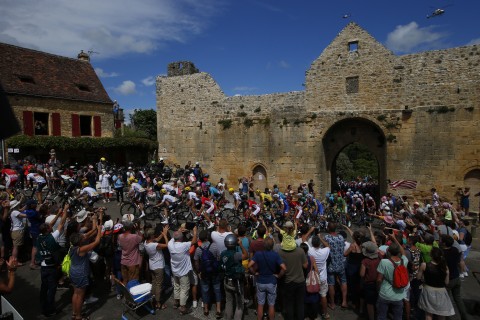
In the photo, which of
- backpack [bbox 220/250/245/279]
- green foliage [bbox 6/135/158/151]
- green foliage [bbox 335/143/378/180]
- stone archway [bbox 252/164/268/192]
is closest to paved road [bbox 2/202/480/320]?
backpack [bbox 220/250/245/279]

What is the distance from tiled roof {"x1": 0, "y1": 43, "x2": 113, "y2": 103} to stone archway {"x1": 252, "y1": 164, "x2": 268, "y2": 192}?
42.1ft

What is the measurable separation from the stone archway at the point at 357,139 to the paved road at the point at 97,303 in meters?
9.29

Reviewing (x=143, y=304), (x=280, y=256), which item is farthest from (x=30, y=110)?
(x=280, y=256)

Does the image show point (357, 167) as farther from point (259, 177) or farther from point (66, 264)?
point (66, 264)

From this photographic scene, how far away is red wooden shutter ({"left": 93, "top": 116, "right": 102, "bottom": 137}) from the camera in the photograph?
74.5 feet

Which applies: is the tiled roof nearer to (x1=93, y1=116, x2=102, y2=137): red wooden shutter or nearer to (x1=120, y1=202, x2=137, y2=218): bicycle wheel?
(x1=93, y1=116, x2=102, y2=137): red wooden shutter

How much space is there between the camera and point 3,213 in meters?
7.28

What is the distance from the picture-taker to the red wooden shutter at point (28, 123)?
1912 cm

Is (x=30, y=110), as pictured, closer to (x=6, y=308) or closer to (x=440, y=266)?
(x=6, y=308)

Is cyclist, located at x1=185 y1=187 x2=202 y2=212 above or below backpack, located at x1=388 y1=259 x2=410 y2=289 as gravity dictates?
above

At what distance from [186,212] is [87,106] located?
1512 centimetres

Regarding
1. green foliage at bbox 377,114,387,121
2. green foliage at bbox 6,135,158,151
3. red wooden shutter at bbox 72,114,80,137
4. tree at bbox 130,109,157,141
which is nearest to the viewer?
green foliage at bbox 377,114,387,121

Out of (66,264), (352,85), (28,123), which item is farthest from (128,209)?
(28,123)

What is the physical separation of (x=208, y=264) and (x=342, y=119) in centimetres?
1264
